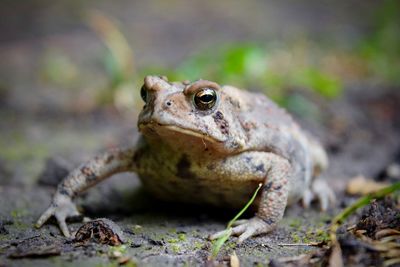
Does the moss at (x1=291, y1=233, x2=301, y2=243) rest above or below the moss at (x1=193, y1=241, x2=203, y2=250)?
above

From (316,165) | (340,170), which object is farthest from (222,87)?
(340,170)

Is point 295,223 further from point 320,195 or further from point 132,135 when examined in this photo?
point 132,135

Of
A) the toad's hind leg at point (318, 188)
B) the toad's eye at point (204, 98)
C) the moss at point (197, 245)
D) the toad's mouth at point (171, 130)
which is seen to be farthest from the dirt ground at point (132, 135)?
the toad's eye at point (204, 98)

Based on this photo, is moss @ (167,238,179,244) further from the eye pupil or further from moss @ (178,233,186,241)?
the eye pupil

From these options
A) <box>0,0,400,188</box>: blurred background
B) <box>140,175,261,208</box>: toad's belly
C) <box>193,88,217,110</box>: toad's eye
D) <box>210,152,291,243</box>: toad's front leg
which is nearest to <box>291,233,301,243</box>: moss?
<box>210,152,291,243</box>: toad's front leg

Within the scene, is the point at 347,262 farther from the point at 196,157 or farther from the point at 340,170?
the point at 340,170

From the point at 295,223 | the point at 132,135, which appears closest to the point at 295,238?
the point at 295,223

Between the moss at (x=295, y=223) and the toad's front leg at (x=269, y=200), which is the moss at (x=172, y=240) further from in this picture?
the moss at (x=295, y=223)
